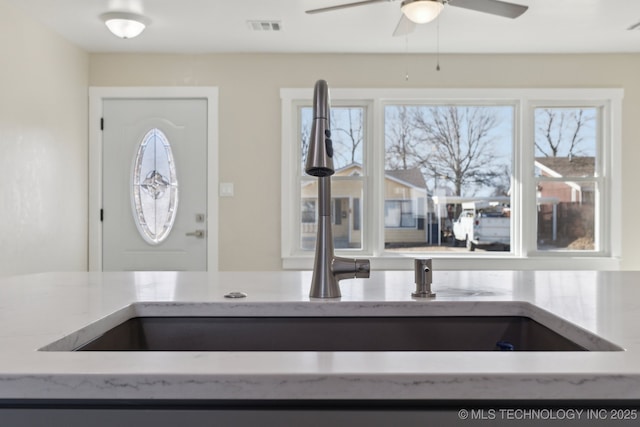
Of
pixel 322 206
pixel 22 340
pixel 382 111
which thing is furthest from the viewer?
pixel 382 111

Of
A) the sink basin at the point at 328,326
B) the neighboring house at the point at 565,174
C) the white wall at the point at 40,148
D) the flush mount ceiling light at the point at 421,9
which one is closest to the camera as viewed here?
the sink basin at the point at 328,326

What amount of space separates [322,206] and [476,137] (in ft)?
12.3

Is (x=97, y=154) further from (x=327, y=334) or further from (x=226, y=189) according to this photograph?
(x=327, y=334)

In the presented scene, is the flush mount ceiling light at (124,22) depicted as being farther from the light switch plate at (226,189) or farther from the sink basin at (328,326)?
the sink basin at (328,326)

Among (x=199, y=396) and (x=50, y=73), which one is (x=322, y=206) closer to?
(x=199, y=396)

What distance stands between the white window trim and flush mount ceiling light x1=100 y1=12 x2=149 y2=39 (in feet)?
4.13

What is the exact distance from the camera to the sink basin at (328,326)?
107 centimetres

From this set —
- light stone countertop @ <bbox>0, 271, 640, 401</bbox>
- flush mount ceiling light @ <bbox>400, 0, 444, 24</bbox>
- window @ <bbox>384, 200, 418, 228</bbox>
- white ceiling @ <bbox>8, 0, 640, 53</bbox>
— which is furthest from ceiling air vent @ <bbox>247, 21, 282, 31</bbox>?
light stone countertop @ <bbox>0, 271, 640, 401</bbox>

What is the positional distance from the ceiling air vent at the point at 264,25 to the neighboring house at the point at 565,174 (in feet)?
7.86

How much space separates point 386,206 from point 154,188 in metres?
1.92

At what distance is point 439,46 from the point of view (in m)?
4.25

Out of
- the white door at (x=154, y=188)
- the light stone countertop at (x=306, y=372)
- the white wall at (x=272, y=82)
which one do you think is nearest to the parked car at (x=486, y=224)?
the white wall at (x=272, y=82)

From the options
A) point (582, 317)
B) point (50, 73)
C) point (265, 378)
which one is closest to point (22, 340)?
point (265, 378)

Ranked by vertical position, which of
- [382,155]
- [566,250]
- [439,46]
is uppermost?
[439,46]
